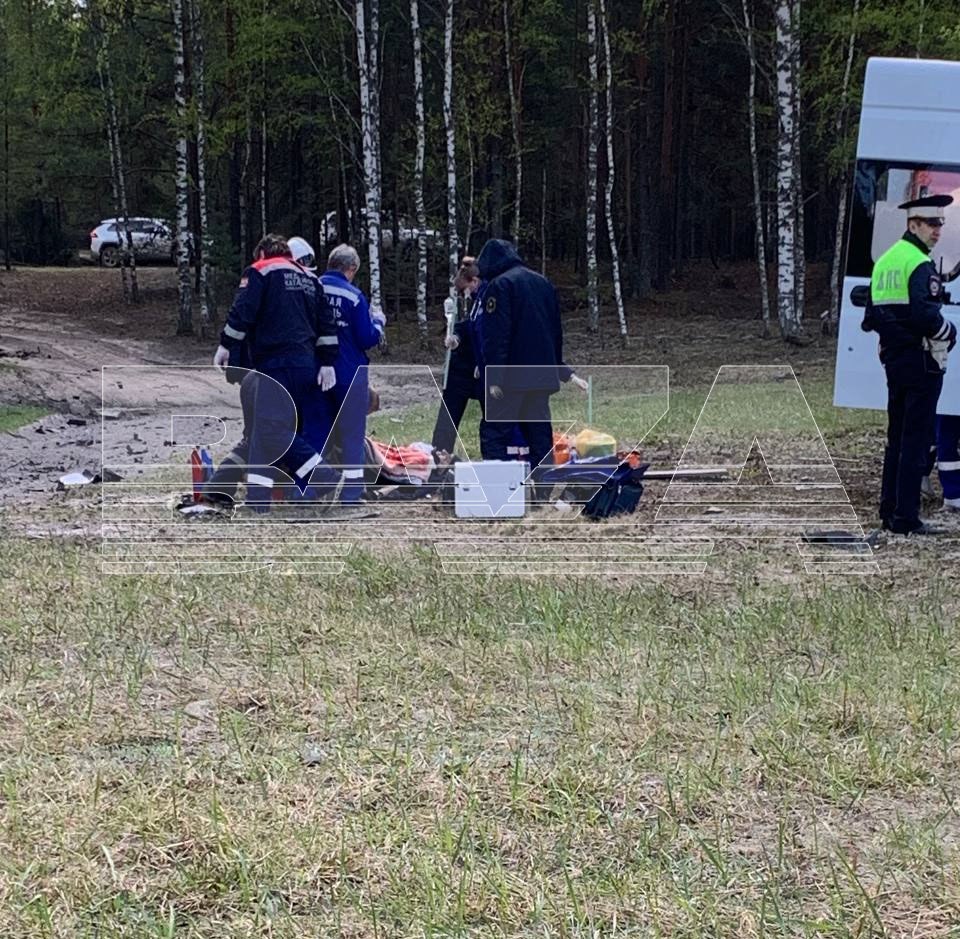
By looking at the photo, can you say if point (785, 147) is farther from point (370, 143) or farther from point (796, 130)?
point (370, 143)

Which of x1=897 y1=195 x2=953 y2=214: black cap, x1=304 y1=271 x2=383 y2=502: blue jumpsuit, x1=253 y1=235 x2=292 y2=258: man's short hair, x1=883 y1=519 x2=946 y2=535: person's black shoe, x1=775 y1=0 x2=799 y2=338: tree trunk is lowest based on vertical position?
x1=883 y1=519 x2=946 y2=535: person's black shoe

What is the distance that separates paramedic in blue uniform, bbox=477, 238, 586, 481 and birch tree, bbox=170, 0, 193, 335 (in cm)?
1704

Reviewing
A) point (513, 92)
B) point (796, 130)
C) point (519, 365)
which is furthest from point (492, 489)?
point (513, 92)

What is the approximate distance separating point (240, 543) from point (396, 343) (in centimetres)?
1916

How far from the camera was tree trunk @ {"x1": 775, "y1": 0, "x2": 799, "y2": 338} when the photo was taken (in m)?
20.8

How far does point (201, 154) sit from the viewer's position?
2611 centimetres

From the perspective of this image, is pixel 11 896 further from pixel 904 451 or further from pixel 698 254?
pixel 698 254

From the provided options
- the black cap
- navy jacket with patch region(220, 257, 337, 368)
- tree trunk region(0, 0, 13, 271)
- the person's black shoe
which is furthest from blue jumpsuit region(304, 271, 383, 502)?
tree trunk region(0, 0, 13, 271)

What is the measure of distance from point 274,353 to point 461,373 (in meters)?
1.93

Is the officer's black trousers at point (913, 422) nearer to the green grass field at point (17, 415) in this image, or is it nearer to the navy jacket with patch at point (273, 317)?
the navy jacket with patch at point (273, 317)

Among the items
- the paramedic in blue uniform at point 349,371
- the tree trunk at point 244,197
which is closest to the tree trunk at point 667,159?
the tree trunk at point 244,197

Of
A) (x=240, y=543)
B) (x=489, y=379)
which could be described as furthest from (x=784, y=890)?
(x=489, y=379)

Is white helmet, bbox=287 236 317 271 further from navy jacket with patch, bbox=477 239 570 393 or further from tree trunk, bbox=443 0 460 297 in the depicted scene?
tree trunk, bbox=443 0 460 297

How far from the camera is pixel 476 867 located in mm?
3139
